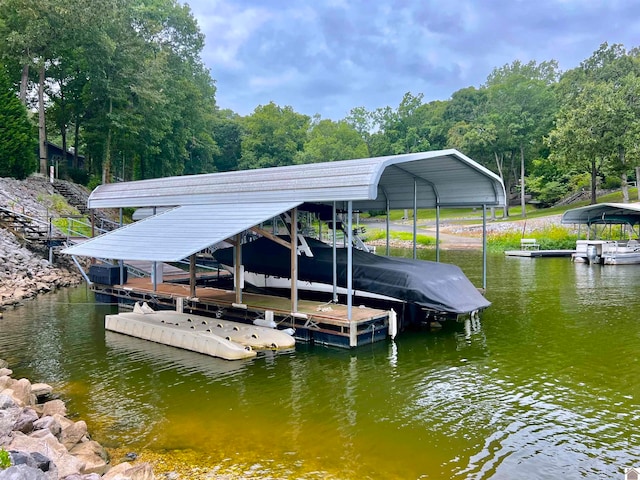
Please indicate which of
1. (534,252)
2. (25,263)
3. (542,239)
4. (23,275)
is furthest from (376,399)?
(542,239)

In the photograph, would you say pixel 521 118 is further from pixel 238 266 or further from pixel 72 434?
pixel 72 434

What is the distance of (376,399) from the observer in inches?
324

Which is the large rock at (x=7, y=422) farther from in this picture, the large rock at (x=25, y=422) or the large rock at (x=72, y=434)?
the large rock at (x=72, y=434)

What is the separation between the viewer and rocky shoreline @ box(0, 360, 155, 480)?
4.63 metres

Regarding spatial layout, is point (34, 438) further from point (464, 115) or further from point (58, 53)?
point (464, 115)

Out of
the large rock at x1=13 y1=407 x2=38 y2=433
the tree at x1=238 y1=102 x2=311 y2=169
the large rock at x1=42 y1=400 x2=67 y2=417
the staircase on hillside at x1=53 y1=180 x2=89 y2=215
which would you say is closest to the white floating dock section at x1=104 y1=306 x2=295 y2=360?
the large rock at x1=42 y1=400 x2=67 y2=417

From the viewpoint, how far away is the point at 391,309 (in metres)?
12.1

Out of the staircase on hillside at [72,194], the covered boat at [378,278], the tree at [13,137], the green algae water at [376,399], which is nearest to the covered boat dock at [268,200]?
the covered boat at [378,278]

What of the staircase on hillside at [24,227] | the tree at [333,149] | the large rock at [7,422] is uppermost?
the tree at [333,149]

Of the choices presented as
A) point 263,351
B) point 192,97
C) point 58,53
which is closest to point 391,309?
point 263,351

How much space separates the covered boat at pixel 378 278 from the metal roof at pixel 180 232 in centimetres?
229

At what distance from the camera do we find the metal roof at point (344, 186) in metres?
11.1

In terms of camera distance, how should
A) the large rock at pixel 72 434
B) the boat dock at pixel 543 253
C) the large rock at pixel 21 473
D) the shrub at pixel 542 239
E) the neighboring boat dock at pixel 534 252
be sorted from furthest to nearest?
the shrub at pixel 542 239 < the boat dock at pixel 543 253 < the neighboring boat dock at pixel 534 252 < the large rock at pixel 72 434 < the large rock at pixel 21 473

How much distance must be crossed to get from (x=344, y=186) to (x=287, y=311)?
342cm
